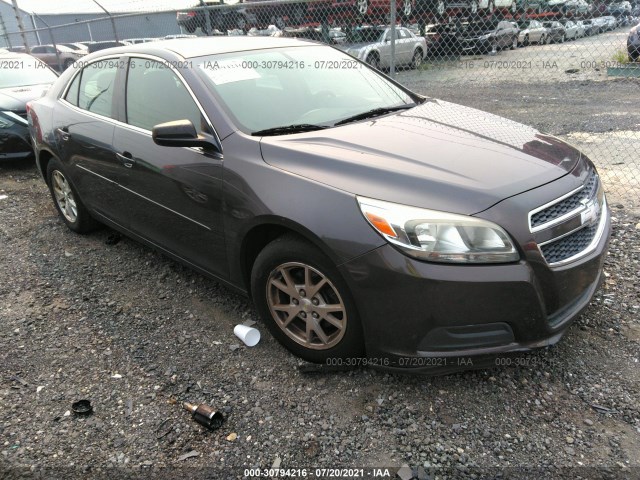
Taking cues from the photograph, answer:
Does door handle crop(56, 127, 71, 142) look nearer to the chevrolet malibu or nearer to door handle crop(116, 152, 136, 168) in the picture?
the chevrolet malibu

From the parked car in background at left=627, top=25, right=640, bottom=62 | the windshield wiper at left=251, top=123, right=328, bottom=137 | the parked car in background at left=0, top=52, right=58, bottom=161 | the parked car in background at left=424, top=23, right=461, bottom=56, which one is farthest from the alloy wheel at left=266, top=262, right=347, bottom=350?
the parked car in background at left=627, top=25, right=640, bottom=62

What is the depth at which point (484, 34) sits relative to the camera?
1305 cm

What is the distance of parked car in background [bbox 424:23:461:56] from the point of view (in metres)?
12.1

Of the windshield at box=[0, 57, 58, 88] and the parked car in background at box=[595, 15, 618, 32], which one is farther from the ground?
the windshield at box=[0, 57, 58, 88]

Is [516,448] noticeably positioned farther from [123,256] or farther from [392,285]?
[123,256]

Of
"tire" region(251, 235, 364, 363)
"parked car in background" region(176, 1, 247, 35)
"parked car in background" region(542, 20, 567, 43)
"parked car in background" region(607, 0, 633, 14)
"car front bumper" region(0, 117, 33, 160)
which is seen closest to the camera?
"tire" region(251, 235, 364, 363)

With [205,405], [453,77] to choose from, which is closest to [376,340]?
[205,405]

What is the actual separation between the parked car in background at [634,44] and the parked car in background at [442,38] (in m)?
3.77

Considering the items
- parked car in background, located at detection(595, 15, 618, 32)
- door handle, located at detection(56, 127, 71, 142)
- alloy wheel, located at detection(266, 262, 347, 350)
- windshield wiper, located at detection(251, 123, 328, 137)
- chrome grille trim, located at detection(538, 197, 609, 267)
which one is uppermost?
windshield wiper, located at detection(251, 123, 328, 137)

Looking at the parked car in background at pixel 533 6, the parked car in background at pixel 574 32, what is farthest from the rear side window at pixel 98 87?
the parked car in background at pixel 574 32

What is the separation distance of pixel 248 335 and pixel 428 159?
1.46 m

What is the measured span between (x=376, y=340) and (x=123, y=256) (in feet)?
8.95

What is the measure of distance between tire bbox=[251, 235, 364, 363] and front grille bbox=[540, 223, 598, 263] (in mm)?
919

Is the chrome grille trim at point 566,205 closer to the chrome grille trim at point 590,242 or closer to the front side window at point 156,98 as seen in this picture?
the chrome grille trim at point 590,242
